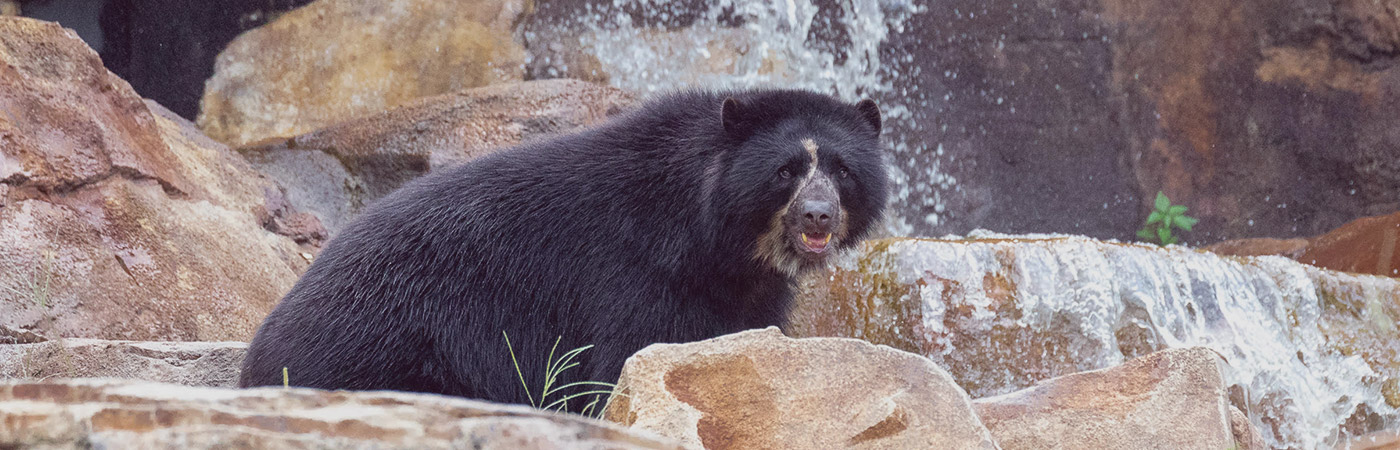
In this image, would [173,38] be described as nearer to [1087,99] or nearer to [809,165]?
[809,165]

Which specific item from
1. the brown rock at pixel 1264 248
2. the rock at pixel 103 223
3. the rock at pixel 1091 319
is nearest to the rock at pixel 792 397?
the rock at pixel 103 223

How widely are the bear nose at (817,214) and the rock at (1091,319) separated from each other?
171 cm

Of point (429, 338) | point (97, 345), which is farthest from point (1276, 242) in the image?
point (97, 345)

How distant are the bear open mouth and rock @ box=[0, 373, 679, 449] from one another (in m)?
2.10

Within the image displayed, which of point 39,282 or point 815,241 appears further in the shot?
point 39,282

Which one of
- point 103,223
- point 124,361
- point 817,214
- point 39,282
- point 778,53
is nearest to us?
point 817,214

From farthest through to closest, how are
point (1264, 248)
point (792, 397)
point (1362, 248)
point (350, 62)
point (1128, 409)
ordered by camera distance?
1. point (350, 62)
2. point (1264, 248)
3. point (1362, 248)
4. point (1128, 409)
5. point (792, 397)

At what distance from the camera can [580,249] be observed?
338 centimetres

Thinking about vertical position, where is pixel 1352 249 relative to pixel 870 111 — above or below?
below

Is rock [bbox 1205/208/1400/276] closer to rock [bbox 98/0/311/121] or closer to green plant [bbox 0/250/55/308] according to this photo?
green plant [bbox 0/250/55/308]

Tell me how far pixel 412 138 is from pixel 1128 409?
14.7 feet

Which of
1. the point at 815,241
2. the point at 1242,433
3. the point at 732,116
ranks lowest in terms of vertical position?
the point at 1242,433

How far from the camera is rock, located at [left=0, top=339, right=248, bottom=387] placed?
3.49m

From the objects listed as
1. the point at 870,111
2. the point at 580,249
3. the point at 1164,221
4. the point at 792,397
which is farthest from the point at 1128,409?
the point at 1164,221
